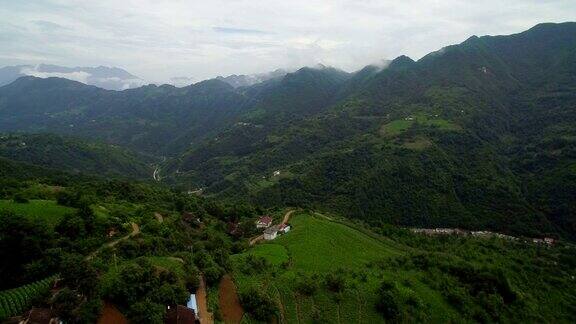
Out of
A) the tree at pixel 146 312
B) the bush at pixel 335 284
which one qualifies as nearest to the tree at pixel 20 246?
the tree at pixel 146 312

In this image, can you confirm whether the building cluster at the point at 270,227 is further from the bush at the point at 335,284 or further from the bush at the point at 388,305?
the bush at the point at 388,305

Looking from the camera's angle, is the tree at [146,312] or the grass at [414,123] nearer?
the tree at [146,312]

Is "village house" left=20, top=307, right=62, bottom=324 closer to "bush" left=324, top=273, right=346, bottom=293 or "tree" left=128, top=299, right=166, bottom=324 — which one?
"tree" left=128, top=299, right=166, bottom=324

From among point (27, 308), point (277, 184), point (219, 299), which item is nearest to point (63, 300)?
point (27, 308)

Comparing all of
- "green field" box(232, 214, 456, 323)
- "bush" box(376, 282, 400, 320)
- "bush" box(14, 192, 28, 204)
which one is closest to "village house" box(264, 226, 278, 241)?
"green field" box(232, 214, 456, 323)

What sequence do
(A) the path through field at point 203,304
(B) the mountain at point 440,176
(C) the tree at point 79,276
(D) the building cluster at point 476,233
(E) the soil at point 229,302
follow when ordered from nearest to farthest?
(C) the tree at point 79,276 < (A) the path through field at point 203,304 < (E) the soil at point 229,302 < (D) the building cluster at point 476,233 < (B) the mountain at point 440,176

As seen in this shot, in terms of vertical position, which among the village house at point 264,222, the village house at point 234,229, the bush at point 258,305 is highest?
the bush at point 258,305

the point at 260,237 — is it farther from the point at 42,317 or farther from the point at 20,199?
the point at 42,317
